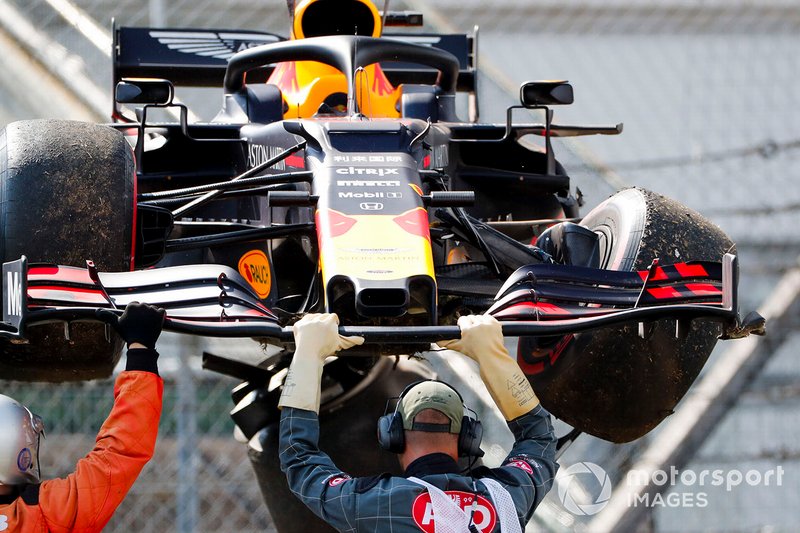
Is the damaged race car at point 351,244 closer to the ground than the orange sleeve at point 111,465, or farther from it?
farther from it

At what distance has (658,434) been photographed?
6695mm

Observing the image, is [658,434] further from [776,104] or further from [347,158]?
[347,158]

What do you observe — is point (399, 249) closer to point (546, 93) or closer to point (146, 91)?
point (546, 93)

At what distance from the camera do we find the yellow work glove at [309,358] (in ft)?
11.1

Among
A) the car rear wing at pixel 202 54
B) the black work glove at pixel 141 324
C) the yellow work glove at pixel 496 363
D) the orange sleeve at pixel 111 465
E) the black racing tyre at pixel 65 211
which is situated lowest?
the orange sleeve at pixel 111 465


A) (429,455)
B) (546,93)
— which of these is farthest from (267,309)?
(546,93)

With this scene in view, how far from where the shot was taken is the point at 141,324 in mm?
3451

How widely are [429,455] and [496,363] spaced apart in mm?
340

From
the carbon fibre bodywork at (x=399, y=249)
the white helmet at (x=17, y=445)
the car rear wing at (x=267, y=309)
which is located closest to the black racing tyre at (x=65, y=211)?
the carbon fibre bodywork at (x=399, y=249)

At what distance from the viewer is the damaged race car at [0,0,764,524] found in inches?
146

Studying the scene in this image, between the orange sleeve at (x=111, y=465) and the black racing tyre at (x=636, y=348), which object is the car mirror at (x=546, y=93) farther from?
the orange sleeve at (x=111, y=465)

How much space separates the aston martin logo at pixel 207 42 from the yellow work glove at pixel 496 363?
3258 millimetres

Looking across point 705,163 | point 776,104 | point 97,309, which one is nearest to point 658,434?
point 705,163

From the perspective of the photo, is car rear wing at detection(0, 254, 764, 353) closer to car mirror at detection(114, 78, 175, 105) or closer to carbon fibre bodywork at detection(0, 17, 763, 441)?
carbon fibre bodywork at detection(0, 17, 763, 441)
